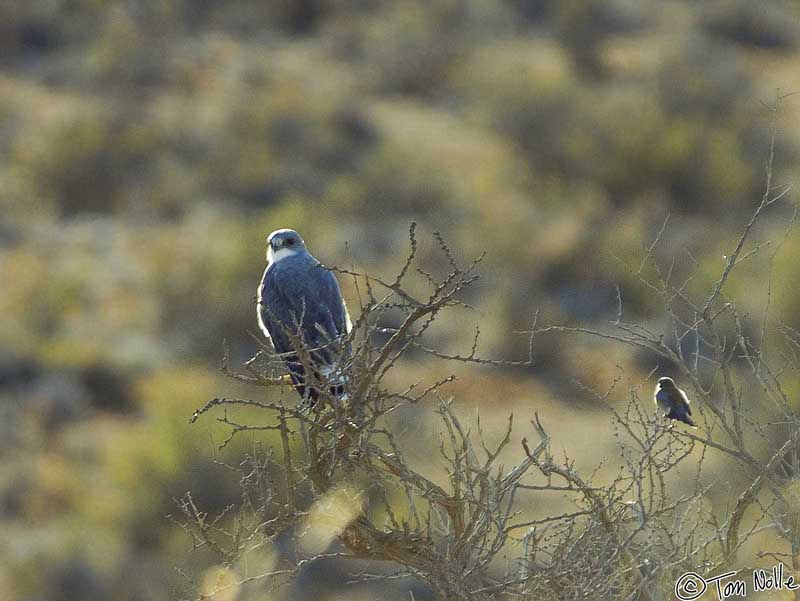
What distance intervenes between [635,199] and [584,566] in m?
20.8

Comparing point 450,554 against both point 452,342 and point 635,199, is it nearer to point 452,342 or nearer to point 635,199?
point 452,342

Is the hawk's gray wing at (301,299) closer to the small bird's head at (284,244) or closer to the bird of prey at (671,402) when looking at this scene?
the small bird's head at (284,244)

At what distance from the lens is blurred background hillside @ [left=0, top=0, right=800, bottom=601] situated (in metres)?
14.9

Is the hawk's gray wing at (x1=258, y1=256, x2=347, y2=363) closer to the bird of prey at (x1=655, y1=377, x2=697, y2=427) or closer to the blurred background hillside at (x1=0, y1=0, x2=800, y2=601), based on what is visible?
the bird of prey at (x1=655, y1=377, x2=697, y2=427)

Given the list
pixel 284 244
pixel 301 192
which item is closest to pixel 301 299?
pixel 284 244

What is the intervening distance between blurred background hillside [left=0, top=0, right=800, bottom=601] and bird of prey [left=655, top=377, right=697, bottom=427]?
4.25m

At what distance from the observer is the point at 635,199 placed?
997 inches

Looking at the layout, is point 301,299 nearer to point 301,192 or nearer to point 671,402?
point 671,402

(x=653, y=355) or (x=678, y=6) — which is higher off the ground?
(x=678, y=6)

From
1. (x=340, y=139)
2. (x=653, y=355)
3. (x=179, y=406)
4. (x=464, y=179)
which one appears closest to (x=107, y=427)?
(x=179, y=406)

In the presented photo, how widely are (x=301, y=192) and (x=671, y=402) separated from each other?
2003cm

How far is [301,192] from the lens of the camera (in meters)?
26.2

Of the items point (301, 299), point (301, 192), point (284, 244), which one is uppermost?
point (301, 192)

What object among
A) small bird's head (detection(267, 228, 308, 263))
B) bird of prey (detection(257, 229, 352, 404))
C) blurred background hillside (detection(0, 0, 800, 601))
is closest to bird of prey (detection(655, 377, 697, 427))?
bird of prey (detection(257, 229, 352, 404))
